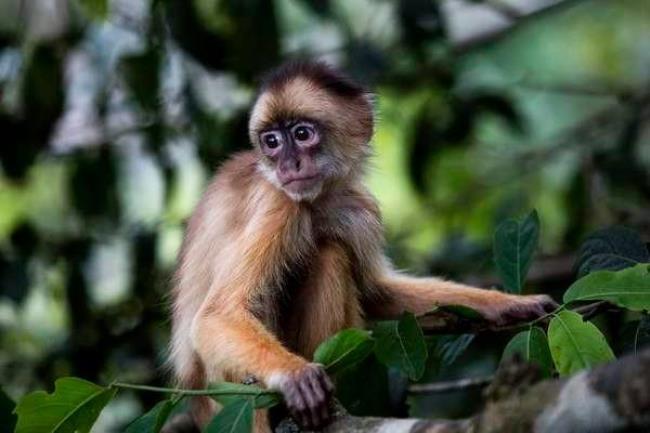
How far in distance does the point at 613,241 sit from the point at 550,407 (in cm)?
225

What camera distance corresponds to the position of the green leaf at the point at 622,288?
4.69 meters

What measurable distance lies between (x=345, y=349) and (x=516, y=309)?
6.20 ft

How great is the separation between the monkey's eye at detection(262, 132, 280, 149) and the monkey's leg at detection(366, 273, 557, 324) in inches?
38.9

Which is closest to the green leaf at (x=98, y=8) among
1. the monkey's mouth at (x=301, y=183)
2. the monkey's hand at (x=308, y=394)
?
the monkey's mouth at (x=301, y=183)

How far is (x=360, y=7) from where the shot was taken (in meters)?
14.3

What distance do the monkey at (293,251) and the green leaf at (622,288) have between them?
1539 millimetres

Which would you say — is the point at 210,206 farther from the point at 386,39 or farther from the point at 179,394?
the point at 386,39

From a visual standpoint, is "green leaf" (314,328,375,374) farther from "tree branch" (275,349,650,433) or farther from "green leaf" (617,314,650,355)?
"green leaf" (617,314,650,355)

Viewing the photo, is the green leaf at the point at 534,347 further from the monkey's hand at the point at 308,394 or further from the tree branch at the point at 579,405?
the tree branch at the point at 579,405

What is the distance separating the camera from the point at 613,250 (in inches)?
216

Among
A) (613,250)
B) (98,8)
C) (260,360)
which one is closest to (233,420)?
(260,360)

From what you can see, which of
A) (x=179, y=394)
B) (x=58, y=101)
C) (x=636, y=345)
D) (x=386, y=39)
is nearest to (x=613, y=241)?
(x=636, y=345)

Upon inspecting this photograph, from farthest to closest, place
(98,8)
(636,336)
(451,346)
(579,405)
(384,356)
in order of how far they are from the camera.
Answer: (98,8)
(451,346)
(636,336)
(384,356)
(579,405)

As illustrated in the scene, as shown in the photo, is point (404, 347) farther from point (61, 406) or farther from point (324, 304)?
point (61, 406)
